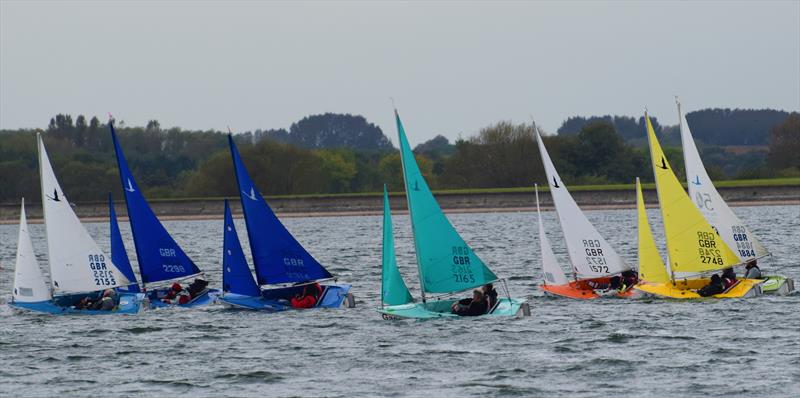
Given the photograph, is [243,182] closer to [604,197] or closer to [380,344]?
[380,344]

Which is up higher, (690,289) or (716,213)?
(716,213)

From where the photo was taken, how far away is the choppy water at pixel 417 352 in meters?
24.5

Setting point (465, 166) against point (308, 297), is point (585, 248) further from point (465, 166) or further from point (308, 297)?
point (465, 166)

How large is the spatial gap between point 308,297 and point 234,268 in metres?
2.07

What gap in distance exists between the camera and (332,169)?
513ft

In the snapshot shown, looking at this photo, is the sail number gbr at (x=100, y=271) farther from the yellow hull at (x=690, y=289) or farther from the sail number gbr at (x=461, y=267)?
the yellow hull at (x=690, y=289)

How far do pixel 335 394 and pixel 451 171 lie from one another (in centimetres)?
11904

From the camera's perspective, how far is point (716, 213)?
37.4 m

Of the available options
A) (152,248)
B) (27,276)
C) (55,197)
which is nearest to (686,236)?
(152,248)

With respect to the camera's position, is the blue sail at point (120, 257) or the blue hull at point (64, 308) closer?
the blue hull at point (64, 308)

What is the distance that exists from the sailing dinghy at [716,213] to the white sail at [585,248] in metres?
2.65

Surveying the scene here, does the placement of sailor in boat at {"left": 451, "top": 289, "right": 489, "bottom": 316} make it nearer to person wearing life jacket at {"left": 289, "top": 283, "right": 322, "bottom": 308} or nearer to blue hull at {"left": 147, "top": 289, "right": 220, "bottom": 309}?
person wearing life jacket at {"left": 289, "top": 283, "right": 322, "bottom": 308}

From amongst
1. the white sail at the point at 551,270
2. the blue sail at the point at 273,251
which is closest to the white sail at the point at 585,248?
the white sail at the point at 551,270

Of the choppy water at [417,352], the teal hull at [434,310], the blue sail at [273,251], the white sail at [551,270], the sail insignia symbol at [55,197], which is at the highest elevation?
the sail insignia symbol at [55,197]
